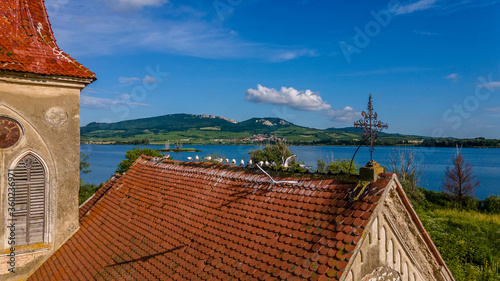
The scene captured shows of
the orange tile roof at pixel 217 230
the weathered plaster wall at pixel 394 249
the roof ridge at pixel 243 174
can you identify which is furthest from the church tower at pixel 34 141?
the weathered plaster wall at pixel 394 249

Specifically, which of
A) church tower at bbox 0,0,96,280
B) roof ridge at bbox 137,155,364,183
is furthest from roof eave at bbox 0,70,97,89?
roof ridge at bbox 137,155,364,183

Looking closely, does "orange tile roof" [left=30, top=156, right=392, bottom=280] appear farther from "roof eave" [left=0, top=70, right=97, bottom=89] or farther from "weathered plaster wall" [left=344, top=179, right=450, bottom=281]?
"roof eave" [left=0, top=70, right=97, bottom=89]

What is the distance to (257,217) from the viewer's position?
6.64 m

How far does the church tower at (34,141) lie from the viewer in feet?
29.2

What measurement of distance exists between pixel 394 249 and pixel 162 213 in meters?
5.71

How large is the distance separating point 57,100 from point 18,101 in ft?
3.08

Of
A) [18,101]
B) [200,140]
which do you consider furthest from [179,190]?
[200,140]

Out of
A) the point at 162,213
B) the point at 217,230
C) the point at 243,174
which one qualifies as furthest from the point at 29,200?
the point at 243,174

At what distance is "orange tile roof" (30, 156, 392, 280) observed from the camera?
5168 millimetres

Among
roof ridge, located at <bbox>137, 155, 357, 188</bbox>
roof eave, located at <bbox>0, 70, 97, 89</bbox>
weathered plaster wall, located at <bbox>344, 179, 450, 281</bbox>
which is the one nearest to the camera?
weathered plaster wall, located at <bbox>344, 179, 450, 281</bbox>

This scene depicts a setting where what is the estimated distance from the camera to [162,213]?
877 cm

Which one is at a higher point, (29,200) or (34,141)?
(34,141)

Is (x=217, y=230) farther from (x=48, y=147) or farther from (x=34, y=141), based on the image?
(x=34, y=141)

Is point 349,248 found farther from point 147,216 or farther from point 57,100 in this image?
point 57,100
